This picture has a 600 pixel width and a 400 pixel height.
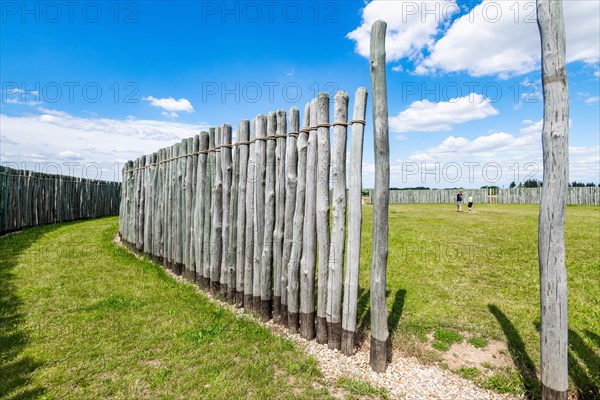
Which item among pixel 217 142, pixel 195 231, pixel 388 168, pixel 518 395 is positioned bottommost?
pixel 518 395

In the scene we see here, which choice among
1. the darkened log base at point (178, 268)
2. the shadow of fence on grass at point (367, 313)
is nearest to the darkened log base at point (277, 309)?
the shadow of fence on grass at point (367, 313)

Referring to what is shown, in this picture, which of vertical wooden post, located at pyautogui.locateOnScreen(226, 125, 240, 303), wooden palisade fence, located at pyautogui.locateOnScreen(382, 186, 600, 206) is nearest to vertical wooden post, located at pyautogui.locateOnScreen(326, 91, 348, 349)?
vertical wooden post, located at pyautogui.locateOnScreen(226, 125, 240, 303)

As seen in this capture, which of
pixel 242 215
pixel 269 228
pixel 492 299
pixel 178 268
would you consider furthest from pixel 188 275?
pixel 492 299

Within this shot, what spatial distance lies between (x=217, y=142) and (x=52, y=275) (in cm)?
424

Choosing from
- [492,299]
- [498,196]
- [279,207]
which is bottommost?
[492,299]

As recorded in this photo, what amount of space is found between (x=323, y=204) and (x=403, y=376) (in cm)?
198

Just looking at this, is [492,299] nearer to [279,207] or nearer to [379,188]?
[379,188]

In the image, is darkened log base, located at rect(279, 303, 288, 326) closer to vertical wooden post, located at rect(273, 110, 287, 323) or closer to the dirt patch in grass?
vertical wooden post, located at rect(273, 110, 287, 323)

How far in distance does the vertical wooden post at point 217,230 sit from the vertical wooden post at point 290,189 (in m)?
1.79

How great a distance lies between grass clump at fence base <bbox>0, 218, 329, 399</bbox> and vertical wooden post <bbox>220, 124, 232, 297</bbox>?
0.52 m

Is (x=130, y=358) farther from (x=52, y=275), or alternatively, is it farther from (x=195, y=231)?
(x=52, y=275)

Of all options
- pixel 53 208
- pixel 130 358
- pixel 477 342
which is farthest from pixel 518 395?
pixel 53 208

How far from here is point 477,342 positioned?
4051 mm

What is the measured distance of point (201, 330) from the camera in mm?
4270
